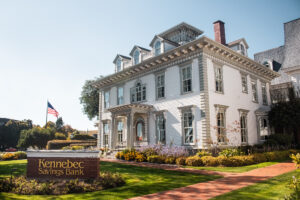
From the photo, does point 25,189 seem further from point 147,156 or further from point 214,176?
point 147,156

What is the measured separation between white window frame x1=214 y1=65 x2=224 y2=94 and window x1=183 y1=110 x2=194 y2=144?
2.88 metres

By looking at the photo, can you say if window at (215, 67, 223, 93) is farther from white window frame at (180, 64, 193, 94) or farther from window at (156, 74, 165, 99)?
window at (156, 74, 165, 99)

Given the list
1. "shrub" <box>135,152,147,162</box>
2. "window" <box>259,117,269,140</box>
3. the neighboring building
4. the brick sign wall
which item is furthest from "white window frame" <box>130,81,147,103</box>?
the neighboring building

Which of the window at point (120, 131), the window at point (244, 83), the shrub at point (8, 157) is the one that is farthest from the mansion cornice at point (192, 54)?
the shrub at point (8, 157)

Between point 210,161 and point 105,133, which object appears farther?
point 105,133

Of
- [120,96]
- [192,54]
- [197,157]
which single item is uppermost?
[192,54]

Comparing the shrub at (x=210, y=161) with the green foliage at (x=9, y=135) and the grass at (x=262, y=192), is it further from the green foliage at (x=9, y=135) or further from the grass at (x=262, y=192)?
the green foliage at (x=9, y=135)

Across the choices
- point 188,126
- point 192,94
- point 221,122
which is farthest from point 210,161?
point 192,94

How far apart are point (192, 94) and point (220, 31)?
7848 mm

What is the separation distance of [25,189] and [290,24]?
29.9 metres

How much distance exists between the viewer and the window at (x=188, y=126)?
16.7m

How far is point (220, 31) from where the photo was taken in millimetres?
20953

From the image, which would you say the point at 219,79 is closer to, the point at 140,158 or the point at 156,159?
the point at 156,159

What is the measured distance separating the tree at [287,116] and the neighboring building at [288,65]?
95.6 inches
